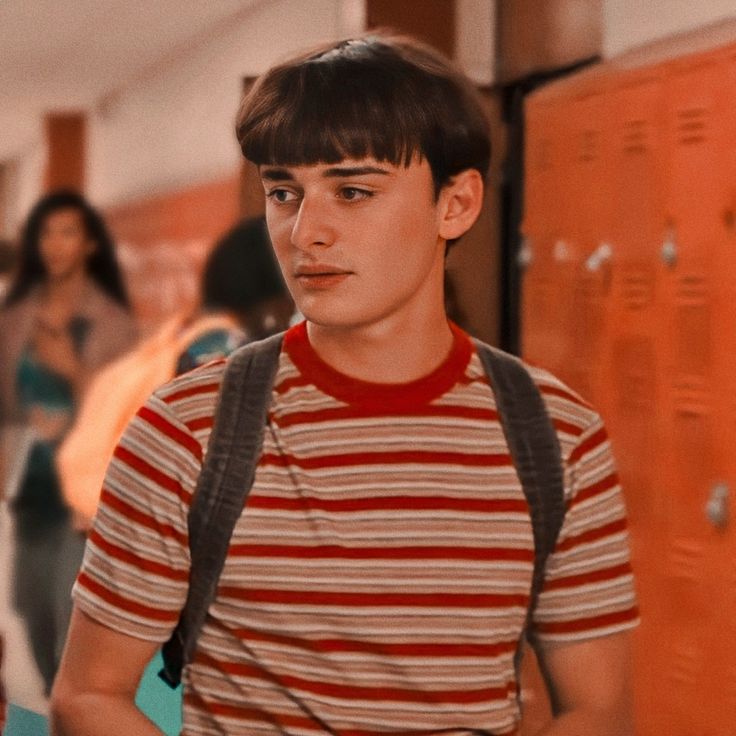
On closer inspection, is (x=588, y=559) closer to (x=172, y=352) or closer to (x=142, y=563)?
(x=142, y=563)

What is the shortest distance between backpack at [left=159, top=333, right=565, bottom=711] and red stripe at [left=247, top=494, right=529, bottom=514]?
0.5 inches

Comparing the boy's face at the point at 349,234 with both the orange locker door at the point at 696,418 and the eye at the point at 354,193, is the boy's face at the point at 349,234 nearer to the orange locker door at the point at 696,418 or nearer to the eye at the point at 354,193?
the eye at the point at 354,193

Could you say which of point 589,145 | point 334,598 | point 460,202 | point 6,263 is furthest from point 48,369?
point 334,598

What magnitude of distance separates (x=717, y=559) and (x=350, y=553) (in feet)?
4.27

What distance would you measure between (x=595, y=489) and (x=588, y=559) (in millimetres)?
55

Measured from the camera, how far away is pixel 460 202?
1.15m

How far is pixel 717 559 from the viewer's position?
7.16ft

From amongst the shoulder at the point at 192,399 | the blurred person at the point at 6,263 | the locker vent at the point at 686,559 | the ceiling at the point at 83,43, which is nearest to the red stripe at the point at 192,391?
the shoulder at the point at 192,399

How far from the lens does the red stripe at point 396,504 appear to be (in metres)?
1.02

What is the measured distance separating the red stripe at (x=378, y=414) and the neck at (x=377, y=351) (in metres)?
0.03

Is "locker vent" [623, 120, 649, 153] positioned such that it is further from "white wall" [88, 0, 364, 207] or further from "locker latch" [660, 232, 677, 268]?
"white wall" [88, 0, 364, 207]

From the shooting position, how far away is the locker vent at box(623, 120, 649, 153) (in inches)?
95.2

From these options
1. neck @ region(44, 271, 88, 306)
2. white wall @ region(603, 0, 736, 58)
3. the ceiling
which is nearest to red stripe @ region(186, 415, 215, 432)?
white wall @ region(603, 0, 736, 58)

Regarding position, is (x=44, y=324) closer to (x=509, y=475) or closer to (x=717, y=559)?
(x=717, y=559)
